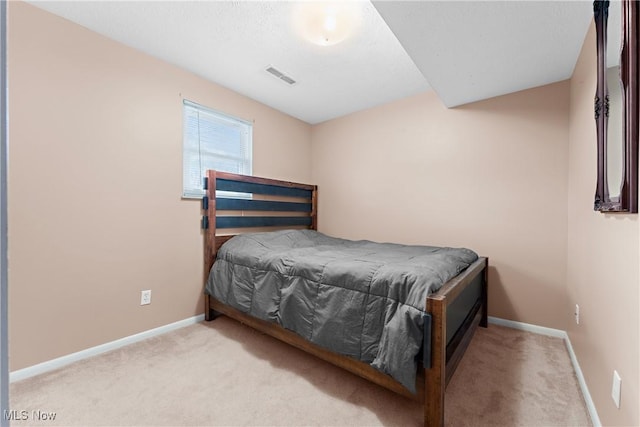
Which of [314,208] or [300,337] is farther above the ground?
[314,208]

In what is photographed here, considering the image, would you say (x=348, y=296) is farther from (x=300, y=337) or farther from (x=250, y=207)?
(x=250, y=207)

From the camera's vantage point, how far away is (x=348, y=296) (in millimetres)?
1559

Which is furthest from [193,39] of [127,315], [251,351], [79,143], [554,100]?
[554,100]

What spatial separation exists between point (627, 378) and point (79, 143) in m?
3.14

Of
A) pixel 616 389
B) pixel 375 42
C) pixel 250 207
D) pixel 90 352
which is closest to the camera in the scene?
pixel 616 389

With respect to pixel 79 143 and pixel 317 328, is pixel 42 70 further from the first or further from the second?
pixel 317 328

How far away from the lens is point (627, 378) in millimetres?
972

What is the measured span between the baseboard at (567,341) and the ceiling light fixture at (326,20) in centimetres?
257

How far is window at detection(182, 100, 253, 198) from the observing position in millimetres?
2551

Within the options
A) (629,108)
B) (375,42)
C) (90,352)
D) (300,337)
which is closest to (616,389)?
(629,108)

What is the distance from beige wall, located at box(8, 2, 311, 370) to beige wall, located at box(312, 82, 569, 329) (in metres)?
1.99

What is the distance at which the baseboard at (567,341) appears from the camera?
135 centimetres

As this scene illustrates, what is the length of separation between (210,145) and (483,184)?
272 cm

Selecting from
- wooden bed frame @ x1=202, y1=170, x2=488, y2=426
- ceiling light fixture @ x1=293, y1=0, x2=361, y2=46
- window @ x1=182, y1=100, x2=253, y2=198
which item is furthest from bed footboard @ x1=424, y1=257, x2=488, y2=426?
window @ x1=182, y1=100, x2=253, y2=198
